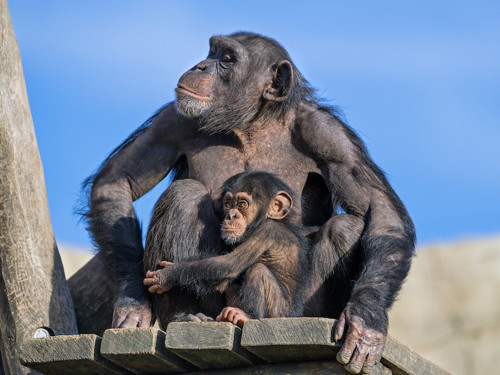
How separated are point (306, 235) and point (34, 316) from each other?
2138 mm

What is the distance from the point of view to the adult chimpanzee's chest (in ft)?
20.7

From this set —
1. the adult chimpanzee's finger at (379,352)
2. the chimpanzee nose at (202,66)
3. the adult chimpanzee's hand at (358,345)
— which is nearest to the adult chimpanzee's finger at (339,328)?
the adult chimpanzee's hand at (358,345)

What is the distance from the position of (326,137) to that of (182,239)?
138 centimetres

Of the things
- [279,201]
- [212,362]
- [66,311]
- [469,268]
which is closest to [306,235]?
[279,201]

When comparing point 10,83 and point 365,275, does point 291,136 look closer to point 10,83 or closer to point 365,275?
point 365,275

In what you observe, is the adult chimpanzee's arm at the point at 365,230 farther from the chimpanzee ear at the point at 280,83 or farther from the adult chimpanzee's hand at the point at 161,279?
the adult chimpanzee's hand at the point at 161,279

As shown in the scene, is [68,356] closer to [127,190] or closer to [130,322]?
[130,322]

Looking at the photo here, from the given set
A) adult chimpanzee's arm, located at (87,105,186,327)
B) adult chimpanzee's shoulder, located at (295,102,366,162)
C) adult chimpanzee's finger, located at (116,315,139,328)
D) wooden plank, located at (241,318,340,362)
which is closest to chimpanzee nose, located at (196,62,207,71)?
adult chimpanzee's arm, located at (87,105,186,327)

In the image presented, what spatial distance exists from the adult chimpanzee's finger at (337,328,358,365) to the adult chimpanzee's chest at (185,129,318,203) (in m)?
1.87

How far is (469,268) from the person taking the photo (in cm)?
1827

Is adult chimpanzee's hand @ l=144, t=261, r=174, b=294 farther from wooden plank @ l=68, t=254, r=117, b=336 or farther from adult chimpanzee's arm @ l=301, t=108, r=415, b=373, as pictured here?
wooden plank @ l=68, t=254, r=117, b=336

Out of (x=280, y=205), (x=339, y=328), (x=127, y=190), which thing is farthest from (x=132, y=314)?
(x=339, y=328)

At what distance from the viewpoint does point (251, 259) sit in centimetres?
534

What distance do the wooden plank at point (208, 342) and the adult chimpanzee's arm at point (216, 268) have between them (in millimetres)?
651
